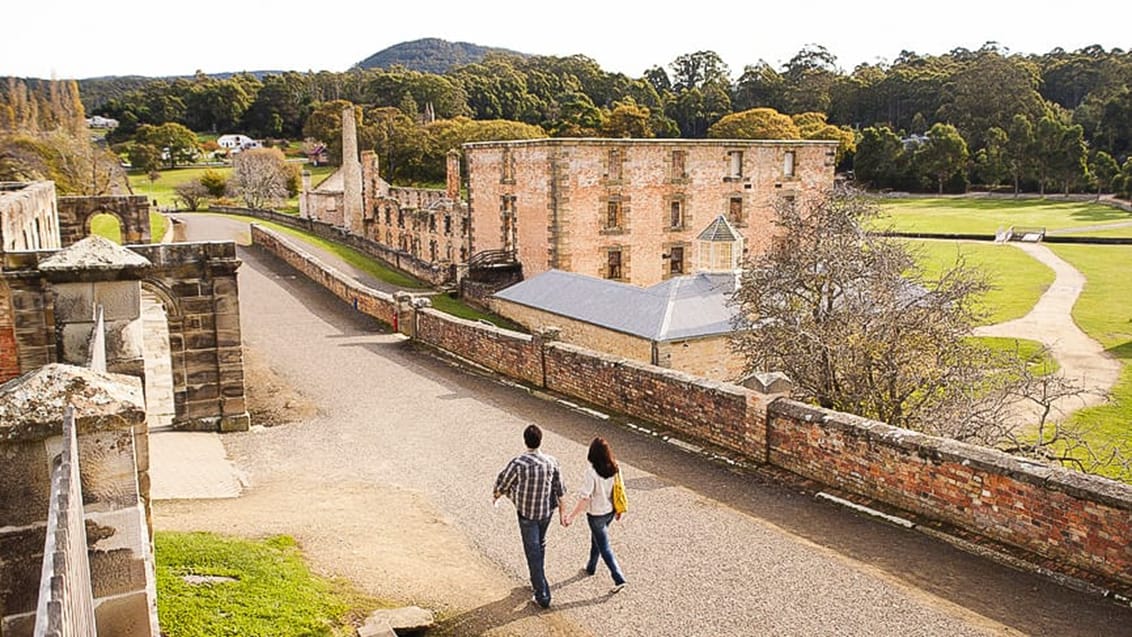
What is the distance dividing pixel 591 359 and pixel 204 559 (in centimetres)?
809

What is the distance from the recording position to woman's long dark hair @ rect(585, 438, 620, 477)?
7.46m

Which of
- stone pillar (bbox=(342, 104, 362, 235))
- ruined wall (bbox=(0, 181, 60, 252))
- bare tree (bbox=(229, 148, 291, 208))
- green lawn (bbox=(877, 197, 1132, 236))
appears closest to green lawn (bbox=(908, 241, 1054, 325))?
green lawn (bbox=(877, 197, 1132, 236))

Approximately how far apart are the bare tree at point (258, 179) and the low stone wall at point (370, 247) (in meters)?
7.96

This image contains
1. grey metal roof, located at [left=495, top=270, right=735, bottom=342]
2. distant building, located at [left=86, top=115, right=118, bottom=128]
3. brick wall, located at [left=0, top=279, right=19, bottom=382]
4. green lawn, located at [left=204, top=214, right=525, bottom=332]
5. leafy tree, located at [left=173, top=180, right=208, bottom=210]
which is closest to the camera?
brick wall, located at [left=0, top=279, right=19, bottom=382]

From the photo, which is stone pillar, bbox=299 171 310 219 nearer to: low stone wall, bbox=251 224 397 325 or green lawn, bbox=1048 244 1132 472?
low stone wall, bbox=251 224 397 325

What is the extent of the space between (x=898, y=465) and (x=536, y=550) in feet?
14.0

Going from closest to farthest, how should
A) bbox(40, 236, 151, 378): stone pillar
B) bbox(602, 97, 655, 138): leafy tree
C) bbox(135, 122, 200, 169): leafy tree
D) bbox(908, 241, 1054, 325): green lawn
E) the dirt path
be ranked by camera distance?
bbox(40, 236, 151, 378): stone pillar < the dirt path < bbox(908, 241, 1054, 325): green lawn < bbox(602, 97, 655, 138): leafy tree < bbox(135, 122, 200, 169): leafy tree

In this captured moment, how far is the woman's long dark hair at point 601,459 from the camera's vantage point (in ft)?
24.5

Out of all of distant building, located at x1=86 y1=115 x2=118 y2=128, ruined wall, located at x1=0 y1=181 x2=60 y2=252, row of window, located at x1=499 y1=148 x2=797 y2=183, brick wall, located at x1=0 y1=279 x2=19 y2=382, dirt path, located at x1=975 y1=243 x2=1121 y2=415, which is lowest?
dirt path, located at x1=975 y1=243 x2=1121 y2=415

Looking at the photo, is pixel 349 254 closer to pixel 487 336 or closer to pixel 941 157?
pixel 487 336

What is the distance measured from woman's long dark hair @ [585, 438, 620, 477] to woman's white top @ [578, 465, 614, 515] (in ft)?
0.15

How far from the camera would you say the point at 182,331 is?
14195mm

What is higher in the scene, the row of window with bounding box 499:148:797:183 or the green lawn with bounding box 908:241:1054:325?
the row of window with bounding box 499:148:797:183

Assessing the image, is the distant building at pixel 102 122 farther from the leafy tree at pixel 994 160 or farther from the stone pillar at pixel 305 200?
the leafy tree at pixel 994 160
